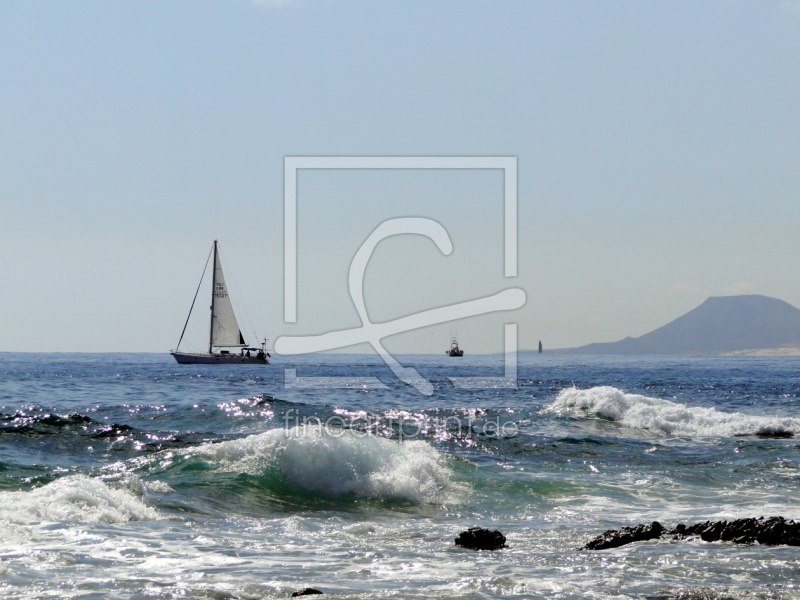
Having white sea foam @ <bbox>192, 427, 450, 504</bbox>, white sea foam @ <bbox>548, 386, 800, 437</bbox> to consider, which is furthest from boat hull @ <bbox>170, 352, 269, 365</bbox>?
white sea foam @ <bbox>192, 427, 450, 504</bbox>

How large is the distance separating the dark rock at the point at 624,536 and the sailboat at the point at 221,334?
2946 inches

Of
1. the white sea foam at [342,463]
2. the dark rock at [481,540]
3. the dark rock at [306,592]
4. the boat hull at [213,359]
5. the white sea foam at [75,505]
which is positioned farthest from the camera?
the boat hull at [213,359]

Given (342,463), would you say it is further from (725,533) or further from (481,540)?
(725,533)

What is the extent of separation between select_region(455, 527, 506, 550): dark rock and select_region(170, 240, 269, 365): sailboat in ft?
244

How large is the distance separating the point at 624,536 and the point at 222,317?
251 feet

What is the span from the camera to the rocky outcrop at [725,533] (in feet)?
38.5

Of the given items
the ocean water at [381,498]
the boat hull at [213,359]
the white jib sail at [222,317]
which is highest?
the white jib sail at [222,317]

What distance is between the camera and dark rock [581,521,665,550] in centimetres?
1176

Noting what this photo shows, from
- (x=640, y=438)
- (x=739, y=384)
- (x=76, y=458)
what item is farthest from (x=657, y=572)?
(x=739, y=384)

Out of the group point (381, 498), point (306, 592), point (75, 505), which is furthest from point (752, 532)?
point (75, 505)

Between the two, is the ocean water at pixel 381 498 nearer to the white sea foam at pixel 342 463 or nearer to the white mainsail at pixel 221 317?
the white sea foam at pixel 342 463

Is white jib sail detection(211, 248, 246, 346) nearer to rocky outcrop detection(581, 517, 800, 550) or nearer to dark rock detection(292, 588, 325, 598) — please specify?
rocky outcrop detection(581, 517, 800, 550)

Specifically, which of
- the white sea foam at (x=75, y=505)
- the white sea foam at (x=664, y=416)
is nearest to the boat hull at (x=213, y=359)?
the white sea foam at (x=664, y=416)

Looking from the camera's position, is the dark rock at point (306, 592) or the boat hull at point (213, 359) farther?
the boat hull at point (213, 359)
